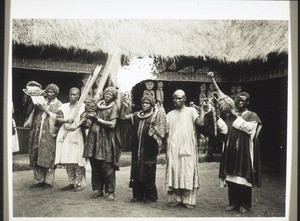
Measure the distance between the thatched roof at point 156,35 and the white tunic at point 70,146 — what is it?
1.41 ft

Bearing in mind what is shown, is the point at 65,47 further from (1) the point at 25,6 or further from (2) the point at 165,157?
(2) the point at 165,157

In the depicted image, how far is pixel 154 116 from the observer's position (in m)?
2.24

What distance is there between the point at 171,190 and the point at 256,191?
556 millimetres

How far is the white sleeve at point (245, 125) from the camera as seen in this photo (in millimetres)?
2238

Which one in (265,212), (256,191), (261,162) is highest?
(261,162)

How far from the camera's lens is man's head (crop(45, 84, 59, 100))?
2246mm

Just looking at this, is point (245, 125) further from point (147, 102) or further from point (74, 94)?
point (74, 94)

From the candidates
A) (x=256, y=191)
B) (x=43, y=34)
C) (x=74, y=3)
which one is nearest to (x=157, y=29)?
(x=74, y=3)

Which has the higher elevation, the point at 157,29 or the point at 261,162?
the point at 157,29

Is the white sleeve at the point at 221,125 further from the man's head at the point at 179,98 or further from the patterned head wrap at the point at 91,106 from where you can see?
the patterned head wrap at the point at 91,106

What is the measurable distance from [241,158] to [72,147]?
3.63ft

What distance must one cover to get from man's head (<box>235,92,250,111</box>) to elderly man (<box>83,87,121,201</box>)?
790 millimetres

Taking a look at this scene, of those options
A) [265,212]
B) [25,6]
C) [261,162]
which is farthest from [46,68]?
[265,212]

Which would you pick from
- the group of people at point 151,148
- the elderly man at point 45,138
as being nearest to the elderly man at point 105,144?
the group of people at point 151,148
